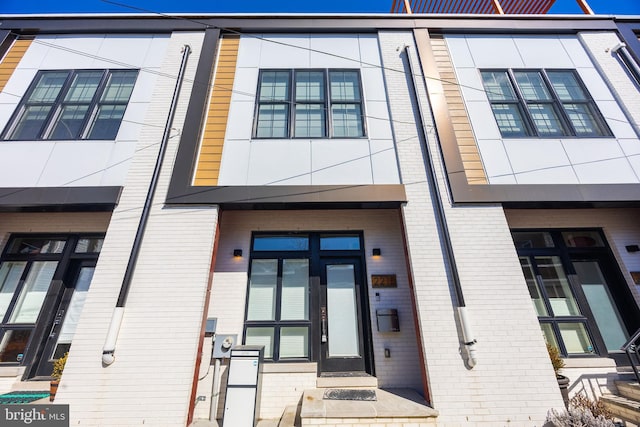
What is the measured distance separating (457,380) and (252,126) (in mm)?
5841

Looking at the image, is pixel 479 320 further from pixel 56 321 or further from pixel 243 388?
pixel 56 321

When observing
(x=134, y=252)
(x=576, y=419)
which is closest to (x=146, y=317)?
(x=134, y=252)

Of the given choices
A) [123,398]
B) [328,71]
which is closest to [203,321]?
[123,398]

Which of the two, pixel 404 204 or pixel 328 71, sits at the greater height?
pixel 328 71

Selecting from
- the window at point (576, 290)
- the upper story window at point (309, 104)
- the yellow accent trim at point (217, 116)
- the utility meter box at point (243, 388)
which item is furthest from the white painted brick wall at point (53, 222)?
the window at point (576, 290)

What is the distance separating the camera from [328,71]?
6.42m

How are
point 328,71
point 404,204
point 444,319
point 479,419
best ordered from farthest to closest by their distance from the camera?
point 328,71, point 404,204, point 444,319, point 479,419

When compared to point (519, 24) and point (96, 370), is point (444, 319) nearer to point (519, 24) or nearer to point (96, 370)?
point (96, 370)

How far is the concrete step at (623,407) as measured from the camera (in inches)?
143

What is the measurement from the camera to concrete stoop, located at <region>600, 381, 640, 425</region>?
3672 millimetres

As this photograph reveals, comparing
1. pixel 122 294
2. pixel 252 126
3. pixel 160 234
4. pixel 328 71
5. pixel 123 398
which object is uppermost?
pixel 328 71

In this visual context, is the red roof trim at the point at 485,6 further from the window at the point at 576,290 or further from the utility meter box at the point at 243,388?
the utility meter box at the point at 243,388

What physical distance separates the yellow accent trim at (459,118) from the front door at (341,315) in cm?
294

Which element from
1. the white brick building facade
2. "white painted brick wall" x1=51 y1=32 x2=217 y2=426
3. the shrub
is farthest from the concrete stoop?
"white painted brick wall" x1=51 y1=32 x2=217 y2=426
